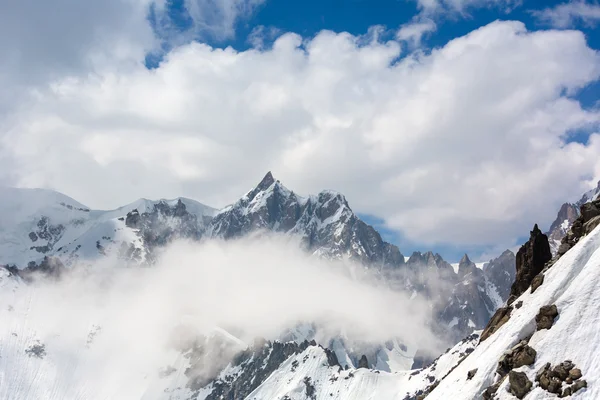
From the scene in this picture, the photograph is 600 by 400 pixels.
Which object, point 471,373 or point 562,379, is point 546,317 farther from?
point 471,373

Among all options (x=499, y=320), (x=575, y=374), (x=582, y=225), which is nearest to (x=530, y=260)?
(x=582, y=225)

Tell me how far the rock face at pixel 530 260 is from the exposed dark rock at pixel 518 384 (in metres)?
38.4

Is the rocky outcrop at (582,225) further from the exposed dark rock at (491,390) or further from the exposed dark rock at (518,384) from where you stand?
the exposed dark rock at (518,384)

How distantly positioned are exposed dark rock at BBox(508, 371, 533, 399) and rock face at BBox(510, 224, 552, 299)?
1511 inches

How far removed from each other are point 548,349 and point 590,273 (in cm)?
1326

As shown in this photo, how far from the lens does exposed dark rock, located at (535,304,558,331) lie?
80988mm

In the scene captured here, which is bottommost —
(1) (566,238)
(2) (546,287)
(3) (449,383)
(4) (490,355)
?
(3) (449,383)

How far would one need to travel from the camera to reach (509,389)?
7606 cm

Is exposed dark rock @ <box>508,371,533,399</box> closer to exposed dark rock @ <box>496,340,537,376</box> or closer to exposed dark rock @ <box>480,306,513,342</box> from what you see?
exposed dark rock @ <box>496,340,537,376</box>

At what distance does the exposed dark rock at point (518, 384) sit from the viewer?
73887 mm

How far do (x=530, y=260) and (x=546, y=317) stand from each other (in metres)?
38.8

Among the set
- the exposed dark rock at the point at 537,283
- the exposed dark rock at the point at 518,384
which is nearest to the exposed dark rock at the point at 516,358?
the exposed dark rock at the point at 518,384

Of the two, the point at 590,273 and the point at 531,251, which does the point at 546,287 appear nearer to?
the point at 590,273

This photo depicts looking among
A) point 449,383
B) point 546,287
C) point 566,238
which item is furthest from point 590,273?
point 449,383
